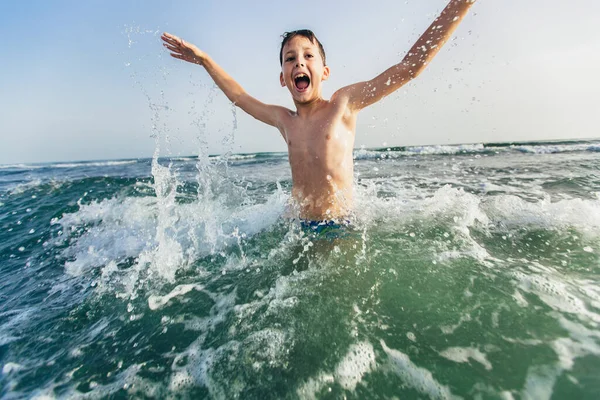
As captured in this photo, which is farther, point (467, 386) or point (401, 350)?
point (401, 350)

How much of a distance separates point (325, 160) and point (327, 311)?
1.57 meters

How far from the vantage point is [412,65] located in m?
2.62

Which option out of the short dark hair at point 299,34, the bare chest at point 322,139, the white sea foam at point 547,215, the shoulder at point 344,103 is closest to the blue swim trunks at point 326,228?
the bare chest at point 322,139

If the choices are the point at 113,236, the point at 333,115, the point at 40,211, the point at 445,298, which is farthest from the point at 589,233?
the point at 40,211

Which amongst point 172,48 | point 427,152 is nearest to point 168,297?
point 172,48

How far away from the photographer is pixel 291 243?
2.73m

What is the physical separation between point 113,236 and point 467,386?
154 inches

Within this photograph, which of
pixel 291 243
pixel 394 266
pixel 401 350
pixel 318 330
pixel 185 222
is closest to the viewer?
pixel 401 350

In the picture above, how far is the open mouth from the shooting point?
2.91m

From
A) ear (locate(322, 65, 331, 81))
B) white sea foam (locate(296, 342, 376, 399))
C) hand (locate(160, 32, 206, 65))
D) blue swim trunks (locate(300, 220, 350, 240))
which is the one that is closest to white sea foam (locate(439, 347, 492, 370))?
white sea foam (locate(296, 342, 376, 399))

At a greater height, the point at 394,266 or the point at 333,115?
the point at 333,115

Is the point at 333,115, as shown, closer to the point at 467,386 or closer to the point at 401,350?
the point at 401,350

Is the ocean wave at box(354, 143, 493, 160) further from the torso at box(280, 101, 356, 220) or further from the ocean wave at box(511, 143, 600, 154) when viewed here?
the torso at box(280, 101, 356, 220)

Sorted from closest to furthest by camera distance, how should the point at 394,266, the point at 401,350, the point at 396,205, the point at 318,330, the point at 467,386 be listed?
the point at 467,386 → the point at 401,350 → the point at 318,330 → the point at 394,266 → the point at 396,205
